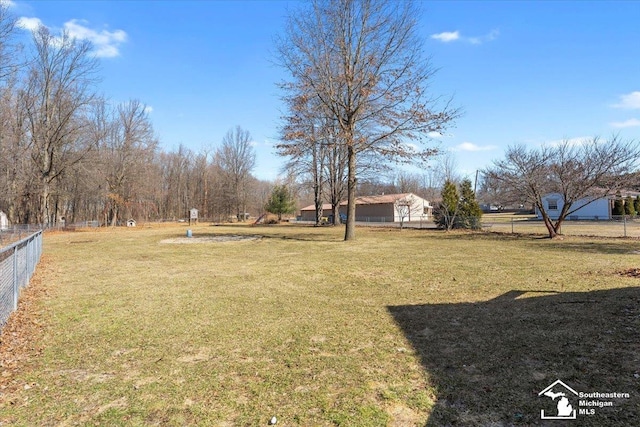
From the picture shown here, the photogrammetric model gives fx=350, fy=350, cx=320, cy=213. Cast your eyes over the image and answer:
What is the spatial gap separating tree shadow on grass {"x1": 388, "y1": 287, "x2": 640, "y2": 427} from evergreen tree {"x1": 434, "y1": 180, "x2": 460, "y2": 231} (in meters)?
19.0

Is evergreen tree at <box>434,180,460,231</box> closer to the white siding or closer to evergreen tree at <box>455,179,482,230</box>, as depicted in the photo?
evergreen tree at <box>455,179,482,230</box>

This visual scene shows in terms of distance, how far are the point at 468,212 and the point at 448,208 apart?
139cm

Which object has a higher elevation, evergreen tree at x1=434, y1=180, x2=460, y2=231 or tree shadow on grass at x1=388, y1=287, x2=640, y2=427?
evergreen tree at x1=434, y1=180, x2=460, y2=231

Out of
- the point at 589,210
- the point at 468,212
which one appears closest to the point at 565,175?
the point at 468,212

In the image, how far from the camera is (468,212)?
24328 millimetres

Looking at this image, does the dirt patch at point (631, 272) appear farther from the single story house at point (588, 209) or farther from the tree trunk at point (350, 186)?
the single story house at point (588, 209)

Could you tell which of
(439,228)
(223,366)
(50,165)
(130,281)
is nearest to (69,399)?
(223,366)

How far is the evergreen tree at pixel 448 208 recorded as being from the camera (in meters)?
24.3

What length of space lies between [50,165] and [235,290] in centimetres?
3325

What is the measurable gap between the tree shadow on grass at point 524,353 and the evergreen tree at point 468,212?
1885cm

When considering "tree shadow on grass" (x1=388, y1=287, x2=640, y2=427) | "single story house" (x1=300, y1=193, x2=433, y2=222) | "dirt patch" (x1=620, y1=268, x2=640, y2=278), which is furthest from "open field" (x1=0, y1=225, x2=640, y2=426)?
"single story house" (x1=300, y1=193, x2=433, y2=222)

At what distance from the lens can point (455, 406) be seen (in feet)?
8.71

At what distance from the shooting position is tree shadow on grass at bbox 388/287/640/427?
2582 mm

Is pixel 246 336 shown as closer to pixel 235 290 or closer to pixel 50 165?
pixel 235 290
